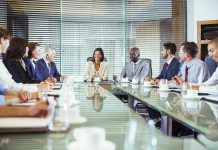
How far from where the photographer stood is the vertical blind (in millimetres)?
5691

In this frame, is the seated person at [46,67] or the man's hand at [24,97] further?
the seated person at [46,67]

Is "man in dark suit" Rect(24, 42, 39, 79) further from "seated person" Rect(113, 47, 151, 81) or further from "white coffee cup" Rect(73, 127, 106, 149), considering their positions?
"white coffee cup" Rect(73, 127, 106, 149)

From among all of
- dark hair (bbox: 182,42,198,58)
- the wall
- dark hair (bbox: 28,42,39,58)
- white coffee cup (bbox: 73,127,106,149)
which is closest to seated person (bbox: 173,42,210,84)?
dark hair (bbox: 182,42,198,58)

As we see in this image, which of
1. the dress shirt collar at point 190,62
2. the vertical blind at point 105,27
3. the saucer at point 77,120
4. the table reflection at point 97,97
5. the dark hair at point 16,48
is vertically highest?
the vertical blind at point 105,27

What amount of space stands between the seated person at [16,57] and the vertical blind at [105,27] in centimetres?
212

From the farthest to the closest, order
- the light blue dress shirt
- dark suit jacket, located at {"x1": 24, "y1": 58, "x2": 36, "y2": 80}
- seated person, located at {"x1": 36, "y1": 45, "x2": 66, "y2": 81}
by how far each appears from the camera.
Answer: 1. seated person, located at {"x1": 36, "y1": 45, "x2": 66, "y2": 81}
2. dark suit jacket, located at {"x1": 24, "y1": 58, "x2": 36, "y2": 80}
3. the light blue dress shirt

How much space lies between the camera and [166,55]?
4672mm

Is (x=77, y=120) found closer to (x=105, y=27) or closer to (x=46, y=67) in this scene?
(x=46, y=67)

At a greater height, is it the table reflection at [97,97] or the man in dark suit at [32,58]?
the man in dark suit at [32,58]

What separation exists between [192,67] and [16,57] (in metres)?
2.12

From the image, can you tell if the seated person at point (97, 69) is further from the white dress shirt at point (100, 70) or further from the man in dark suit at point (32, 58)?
the man in dark suit at point (32, 58)

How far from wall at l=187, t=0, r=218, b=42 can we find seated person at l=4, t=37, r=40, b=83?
3.22 meters

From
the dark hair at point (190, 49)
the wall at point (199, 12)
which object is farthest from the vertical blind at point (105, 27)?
the dark hair at point (190, 49)

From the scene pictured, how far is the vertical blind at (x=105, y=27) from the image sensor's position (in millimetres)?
5691
